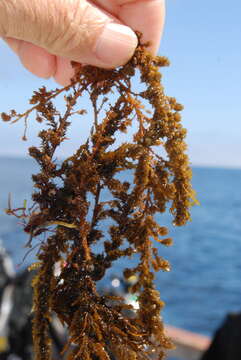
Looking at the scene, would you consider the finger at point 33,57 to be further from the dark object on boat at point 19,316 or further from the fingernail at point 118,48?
the dark object on boat at point 19,316

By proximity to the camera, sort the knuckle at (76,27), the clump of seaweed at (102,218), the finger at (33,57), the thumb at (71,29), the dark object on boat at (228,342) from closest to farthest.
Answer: the clump of seaweed at (102,218) → the thumb at (71,29) → the knuckle at (76,27) → the finger at (33,57) → the dark object on boat at (228,342)

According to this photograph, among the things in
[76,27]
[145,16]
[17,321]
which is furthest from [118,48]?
[17,321]

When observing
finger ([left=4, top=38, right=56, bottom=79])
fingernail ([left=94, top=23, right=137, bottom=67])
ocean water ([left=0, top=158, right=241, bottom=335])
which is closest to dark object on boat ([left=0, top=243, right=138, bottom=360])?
finger ([left=4, top=38, right=56, bottom=79])

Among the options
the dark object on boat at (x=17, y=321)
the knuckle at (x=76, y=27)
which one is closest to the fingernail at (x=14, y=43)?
the knuckle at (x=76, y=27)

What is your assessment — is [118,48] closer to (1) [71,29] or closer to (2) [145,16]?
(1) [71,29]

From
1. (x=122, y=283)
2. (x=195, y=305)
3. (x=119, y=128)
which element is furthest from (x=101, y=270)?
(x=195, y=305)

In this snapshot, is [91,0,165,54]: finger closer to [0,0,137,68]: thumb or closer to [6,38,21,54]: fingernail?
[0,0,137,68]: thumb

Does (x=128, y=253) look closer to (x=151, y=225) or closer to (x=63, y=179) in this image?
(x=151, y=225)
